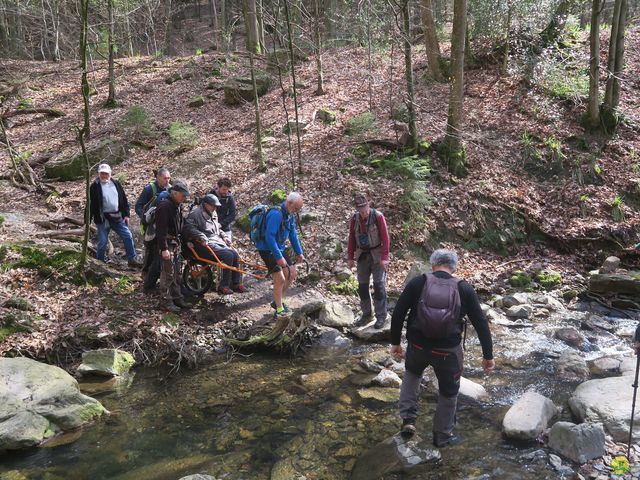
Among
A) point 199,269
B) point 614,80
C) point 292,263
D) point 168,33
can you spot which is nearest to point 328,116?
point 292,263

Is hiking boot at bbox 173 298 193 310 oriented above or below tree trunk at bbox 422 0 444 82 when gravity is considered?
below

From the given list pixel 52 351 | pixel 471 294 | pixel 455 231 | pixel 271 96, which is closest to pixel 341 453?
pixel 471 294

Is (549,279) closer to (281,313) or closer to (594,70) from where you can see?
(281,313)

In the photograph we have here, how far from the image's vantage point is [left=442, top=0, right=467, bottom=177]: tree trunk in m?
12.6

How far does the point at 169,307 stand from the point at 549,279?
7772mm

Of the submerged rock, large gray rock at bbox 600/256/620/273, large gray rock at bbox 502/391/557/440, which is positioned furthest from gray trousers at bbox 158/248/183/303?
large gray rock at bbox 600/256/620/273

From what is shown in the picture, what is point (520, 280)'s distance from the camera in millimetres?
10195

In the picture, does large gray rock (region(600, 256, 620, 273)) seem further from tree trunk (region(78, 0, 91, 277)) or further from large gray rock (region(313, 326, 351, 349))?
tree trunk (region(78, 0, 91, 277))

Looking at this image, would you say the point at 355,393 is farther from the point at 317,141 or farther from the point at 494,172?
the point at 317,141

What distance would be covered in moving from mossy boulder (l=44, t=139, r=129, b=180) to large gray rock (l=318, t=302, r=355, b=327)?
852cm

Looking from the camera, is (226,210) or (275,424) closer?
(275,424)

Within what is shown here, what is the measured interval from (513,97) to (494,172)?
4240 millimetres

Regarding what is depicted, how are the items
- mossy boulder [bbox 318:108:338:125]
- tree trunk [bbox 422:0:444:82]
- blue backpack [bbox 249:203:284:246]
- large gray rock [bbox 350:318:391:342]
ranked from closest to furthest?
blue backpack [bbox 249:203:284:246], large gray rock [bbox 350:318:391:342], mossy boulder [bbox 318:108:338:125], tree trunk [bbox 422:0:444:82]

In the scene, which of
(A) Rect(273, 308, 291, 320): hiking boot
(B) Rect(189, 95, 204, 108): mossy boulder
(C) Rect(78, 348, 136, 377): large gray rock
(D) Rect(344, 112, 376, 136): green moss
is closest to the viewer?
(C) Rect(78, 348, 136, 377): large gray rock
